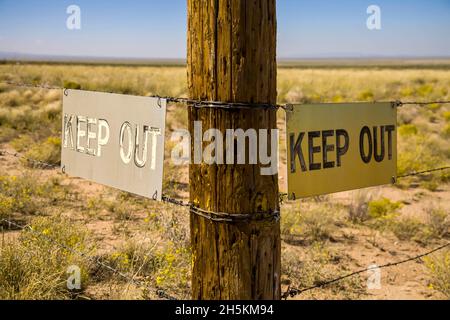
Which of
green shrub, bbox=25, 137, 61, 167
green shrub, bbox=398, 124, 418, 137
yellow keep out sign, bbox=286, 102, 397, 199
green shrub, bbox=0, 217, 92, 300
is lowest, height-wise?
green shrub, bbox=0, 217, 92, 300

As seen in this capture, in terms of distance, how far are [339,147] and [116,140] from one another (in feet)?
4.54

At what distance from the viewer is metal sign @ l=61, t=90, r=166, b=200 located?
9.60ft

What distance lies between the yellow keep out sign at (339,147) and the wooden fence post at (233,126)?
23 cm

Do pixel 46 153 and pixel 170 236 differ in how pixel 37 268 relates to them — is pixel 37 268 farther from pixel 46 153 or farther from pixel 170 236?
pixel 46 153

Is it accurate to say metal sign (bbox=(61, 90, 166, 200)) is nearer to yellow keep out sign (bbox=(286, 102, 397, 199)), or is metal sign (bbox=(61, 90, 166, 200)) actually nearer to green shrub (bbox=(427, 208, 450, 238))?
yellow keep out sign (bbox=(286, 102, 397, 199))

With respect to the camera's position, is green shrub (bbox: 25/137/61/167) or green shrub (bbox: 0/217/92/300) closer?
green shrub (bbox: 0/217/92/300)

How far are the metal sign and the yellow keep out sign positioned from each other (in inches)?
30.0

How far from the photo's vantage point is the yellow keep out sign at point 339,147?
276 cm

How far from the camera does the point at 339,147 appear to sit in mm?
2971

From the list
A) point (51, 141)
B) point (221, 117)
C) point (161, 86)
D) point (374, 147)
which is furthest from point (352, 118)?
point (161, 86)

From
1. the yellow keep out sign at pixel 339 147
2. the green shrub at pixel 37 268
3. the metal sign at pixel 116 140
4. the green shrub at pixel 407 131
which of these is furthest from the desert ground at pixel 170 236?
the green shrub at pixel 407 131

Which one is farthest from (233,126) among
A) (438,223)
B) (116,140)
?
(438,223)

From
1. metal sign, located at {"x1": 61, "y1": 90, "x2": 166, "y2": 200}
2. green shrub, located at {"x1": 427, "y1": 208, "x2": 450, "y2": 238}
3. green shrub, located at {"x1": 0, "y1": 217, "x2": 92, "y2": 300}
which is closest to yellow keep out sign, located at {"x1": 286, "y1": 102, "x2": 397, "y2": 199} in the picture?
metal sign, located at {"x1": 61, "y1": 90, "x2": 166, "y2": 200}

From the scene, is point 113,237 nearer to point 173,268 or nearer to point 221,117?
point 173,268
